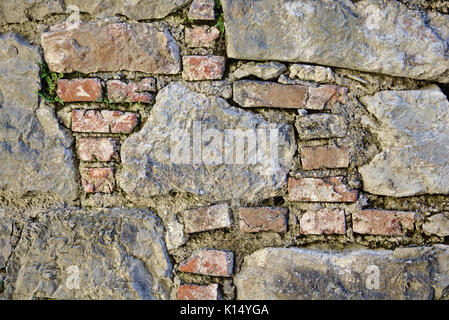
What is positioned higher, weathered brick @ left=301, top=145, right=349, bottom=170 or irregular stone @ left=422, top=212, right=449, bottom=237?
weathered brick @ left=301, top=145, right=349, bottom=170

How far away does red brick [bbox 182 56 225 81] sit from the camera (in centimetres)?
123

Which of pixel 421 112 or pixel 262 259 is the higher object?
pixel 421 112

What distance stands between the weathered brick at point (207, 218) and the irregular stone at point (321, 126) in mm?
348

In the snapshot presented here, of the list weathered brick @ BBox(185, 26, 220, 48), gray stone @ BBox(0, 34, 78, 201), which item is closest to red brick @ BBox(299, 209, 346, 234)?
weathered brick @ BBox(185, 26, 220, 48)

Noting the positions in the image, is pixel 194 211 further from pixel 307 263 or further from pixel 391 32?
pixel 391 32

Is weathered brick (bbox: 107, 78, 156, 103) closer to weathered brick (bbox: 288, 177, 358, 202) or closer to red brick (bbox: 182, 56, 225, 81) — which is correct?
red brick (bbox: 182, 56, 225, 81)

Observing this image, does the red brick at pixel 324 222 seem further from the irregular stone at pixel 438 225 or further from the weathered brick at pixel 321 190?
the irregular stone at pixel 438 225

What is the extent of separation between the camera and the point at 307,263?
1207 millimetres

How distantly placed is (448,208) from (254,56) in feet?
2.52

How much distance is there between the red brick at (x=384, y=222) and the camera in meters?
1.22

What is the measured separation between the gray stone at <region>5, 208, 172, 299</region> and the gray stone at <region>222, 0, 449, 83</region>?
0.68 meters

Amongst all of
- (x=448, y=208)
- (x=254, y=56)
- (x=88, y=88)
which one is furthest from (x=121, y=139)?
(x=448, y=208)

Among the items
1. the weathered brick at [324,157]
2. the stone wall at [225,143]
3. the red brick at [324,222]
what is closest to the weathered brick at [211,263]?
the stone wall at [225,143]

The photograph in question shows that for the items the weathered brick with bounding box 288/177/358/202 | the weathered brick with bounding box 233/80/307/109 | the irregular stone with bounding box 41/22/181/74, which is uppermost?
the irregular stone with bounding box 41/22/181/74
